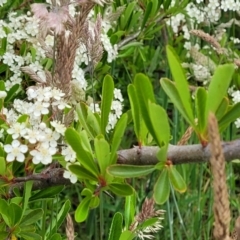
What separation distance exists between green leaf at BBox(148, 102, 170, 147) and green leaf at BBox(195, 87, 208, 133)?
4 cm

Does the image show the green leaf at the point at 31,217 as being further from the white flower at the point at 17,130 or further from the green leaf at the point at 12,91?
the green leaf at the point at 12,91

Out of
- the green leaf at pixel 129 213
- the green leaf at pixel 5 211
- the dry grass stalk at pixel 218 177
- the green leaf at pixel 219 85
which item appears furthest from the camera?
the green leaf at pixel 129 213

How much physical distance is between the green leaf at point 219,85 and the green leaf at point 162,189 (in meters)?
0.10

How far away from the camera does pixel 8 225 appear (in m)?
0.89

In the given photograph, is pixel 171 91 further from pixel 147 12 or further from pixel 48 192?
pixel 147 12

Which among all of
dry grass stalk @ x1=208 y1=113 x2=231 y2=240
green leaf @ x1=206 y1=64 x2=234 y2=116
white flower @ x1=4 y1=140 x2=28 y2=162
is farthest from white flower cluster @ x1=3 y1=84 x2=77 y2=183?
dry grass stalk @ x1=208 y1=113 x2=231 y2=240

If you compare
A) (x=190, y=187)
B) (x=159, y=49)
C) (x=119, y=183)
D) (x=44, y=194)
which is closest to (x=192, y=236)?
(x=190, y=187)

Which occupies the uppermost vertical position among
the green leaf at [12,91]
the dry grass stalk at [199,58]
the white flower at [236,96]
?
the dry grass stalk at [199,58]

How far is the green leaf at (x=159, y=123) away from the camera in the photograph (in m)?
0.65

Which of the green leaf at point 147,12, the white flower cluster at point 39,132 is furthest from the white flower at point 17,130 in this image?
the green leaf at point 147,12

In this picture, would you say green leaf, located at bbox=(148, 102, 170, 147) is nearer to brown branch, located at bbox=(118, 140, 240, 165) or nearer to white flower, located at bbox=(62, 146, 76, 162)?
brown branch, located at bbox=(118, 140, 240, 165)

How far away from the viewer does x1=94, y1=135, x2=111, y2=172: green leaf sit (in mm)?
709

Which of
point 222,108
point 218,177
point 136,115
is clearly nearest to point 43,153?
point 136,115

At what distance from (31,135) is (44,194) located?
0.19m
